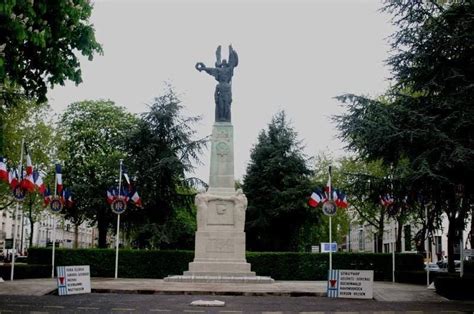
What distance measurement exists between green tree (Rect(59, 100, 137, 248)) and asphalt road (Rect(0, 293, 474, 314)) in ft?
81.9

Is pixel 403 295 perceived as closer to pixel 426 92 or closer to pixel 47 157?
pixel 426 92

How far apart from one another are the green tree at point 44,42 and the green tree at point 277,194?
35.6 meters

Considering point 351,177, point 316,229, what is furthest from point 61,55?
point 316,229

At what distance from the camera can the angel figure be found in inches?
1212

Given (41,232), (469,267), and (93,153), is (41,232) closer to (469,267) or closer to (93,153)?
(93,153)

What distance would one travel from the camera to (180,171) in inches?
1683

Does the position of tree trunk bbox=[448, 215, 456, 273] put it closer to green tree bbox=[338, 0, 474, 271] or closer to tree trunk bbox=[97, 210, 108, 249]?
green tree bbox=[338, 0, 474, 271]

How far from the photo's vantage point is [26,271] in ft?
98.1

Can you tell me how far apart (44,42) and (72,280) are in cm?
1068

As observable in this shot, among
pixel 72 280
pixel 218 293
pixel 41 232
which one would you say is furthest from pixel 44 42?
pixel 41 232

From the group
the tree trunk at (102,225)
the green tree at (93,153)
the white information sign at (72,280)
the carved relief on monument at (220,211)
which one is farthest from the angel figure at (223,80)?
the tree trunk at (102,225)

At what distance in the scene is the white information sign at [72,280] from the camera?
1962cm

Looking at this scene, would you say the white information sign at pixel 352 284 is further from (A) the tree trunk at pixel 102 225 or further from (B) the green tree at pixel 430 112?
(A) the tree trunk at pixel 102 225

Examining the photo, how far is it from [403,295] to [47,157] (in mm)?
30562
